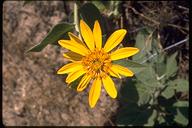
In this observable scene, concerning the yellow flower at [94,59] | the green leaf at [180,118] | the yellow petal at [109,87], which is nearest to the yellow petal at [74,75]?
the yellow flower at [94,59]

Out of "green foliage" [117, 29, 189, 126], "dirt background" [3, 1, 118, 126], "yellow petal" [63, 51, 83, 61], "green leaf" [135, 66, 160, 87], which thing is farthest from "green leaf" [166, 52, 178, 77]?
"yellow petal" [63, 51, 83, 61]

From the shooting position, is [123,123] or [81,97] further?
[81,97]

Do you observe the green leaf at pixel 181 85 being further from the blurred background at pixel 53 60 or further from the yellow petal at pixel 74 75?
the yellow petal at pixel 74 75

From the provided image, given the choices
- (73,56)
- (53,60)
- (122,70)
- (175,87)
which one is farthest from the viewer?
(53,60)

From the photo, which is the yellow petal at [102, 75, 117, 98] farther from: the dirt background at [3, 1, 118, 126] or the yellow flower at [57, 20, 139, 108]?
the dirt background at [3, 1, 118, 126]

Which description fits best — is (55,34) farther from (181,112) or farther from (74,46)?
(181,112)

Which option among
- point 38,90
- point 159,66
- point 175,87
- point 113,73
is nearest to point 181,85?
point 175,87

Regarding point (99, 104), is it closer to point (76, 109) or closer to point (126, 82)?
point (76, 109)

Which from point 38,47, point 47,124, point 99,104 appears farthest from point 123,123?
point 38,47
